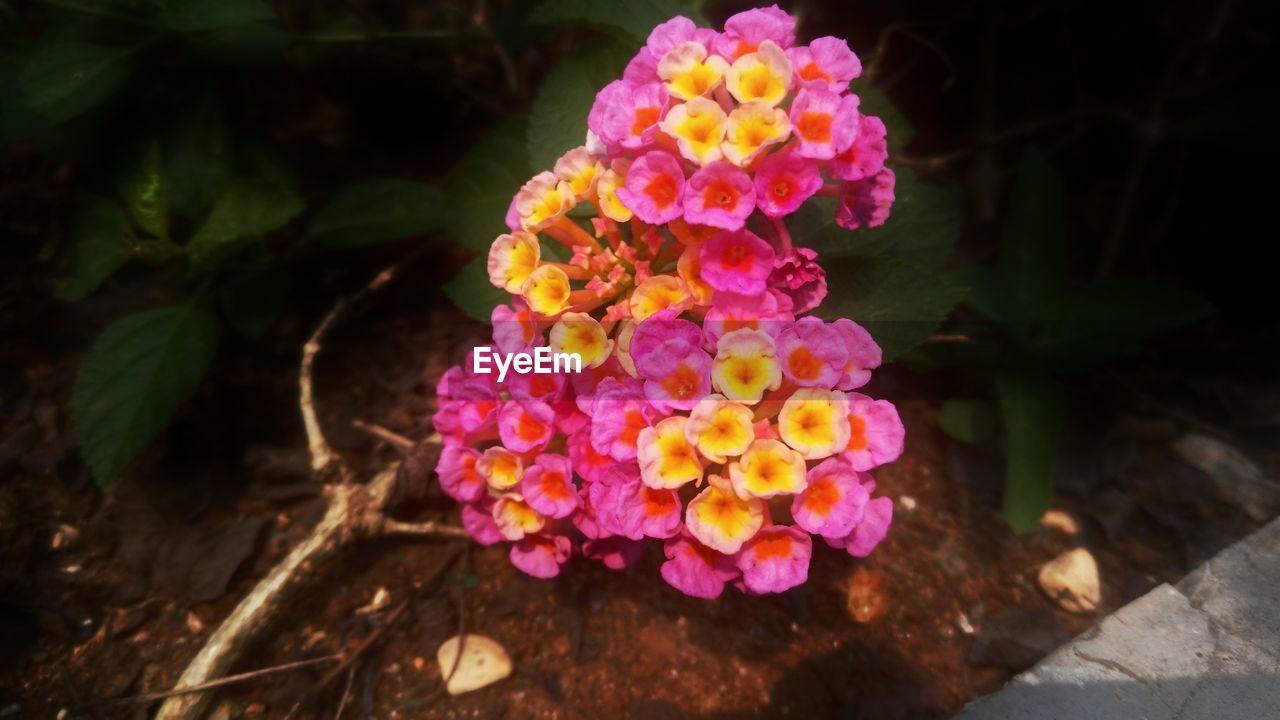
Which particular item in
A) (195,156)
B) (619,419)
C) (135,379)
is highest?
(195,156)

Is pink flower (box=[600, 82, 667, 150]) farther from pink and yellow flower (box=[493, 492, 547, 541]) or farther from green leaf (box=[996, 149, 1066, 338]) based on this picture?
green leaf (box=[996, 149, 1066, 338])

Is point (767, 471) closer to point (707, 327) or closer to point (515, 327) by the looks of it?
point (707, 327)

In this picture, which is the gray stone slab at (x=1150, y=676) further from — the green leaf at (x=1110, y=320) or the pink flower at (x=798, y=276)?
the pink flower at (x=798, y=276)

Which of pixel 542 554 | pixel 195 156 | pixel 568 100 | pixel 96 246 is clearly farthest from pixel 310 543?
pixel 568 100

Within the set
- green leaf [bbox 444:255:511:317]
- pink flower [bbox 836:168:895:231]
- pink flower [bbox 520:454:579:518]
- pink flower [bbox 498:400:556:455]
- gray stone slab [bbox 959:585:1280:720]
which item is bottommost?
gray stone slab [bbox 959:585:1280:720]

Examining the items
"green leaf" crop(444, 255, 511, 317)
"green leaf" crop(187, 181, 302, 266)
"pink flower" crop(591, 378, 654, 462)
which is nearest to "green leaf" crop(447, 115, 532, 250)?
"green leaf" crop(444, 255, 511, 317)

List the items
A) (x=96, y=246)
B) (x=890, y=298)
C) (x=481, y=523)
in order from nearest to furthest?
1. (x=890, y=298)
2. (x=481, y=523)
3. (x=96, y=246)

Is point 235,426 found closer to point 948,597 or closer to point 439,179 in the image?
point 439,179
